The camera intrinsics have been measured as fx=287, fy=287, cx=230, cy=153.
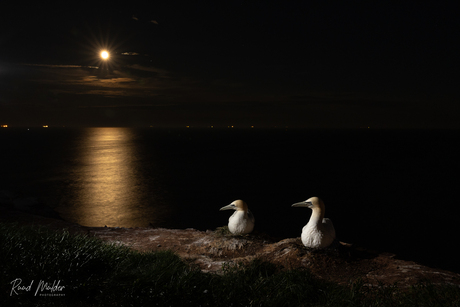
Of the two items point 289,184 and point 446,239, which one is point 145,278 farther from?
point 289,184

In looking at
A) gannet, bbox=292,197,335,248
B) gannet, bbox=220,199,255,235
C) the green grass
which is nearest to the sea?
gannet, bbox=220,199,255,235

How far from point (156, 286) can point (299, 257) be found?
4.15 metres

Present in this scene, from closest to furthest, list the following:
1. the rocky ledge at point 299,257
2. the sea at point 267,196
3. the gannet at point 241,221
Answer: the rocky ledge at point 299,257
the gannet at point 241,221
the sea at point 267,196

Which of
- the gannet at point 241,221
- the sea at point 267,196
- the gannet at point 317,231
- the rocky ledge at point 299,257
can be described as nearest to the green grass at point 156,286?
the rocky ledge at point 299,257

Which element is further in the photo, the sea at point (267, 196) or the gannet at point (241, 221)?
the sea at point (267, 196)

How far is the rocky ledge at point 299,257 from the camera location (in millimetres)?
6895

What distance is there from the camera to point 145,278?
18.3ft

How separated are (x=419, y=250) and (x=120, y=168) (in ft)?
206

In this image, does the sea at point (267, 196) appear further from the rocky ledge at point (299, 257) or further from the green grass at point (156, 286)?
the green grass at point (156, 286)

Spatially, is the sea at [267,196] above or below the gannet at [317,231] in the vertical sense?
below

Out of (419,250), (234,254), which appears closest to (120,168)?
(419,250)

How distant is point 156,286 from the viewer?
17.6ft

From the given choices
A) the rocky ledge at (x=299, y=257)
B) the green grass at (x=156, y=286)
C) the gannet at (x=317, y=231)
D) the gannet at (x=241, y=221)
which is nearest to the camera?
the green grass at (x=156, y=286)

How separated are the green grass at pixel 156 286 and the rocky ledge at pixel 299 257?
741 millimetres
